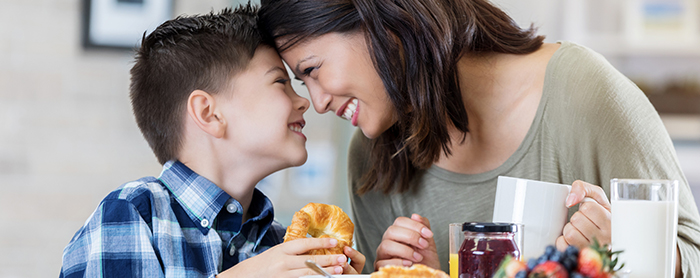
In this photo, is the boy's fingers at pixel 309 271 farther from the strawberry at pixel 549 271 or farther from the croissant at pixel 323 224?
the strawberry at pixel 549 271

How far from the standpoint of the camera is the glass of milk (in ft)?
2.29

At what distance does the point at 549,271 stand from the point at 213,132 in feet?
2.60

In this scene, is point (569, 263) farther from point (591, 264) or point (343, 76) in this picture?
point (343, 76)

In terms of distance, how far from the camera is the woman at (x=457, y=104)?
1162 millimetres

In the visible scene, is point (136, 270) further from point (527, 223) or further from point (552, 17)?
point (552, 17)

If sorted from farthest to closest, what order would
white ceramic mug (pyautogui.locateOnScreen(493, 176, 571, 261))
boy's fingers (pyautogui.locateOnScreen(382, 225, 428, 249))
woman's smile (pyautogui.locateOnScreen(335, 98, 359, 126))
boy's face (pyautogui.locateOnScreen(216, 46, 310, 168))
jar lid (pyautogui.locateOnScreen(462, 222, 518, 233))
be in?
woman's smile (pyautogui.locateOnScreen(335, 98, 359, 126)) < boy's face (pyautogui.locateOnScreen(216, 46, 310, 168)) < boy's fingers (pyautogui.locateOnScreen(382, 225, 428, 249)) < white ceramic mug (pyautogui.locateOnScreen(493, 176, 571, 261)) < jar lid (pyautogui.locateOnScreen(462, 222, 518, 233))

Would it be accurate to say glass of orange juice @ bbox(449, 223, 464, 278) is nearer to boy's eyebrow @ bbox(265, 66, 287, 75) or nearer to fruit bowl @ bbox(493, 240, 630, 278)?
fruit bowl @ bbox(493, 240, 630, 278)

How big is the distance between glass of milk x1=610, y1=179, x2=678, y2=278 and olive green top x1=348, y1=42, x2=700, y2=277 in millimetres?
299

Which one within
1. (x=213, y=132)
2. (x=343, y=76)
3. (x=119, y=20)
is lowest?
(x=213, y=132)

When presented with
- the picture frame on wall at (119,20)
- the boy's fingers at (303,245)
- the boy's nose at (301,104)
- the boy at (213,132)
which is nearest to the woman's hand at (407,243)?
the boy at (213,132)

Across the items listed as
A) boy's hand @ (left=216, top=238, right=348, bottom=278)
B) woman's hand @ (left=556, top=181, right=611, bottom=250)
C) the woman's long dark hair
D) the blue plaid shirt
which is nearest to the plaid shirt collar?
the blue plaid shirt

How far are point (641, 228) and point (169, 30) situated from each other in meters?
0.98

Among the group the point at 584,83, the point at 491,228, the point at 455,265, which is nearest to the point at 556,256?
the point at 491,228

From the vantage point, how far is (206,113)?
3.87 feet
